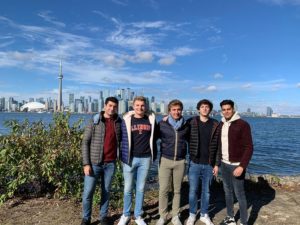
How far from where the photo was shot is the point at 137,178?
6008 mm

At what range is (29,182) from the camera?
7.49 m

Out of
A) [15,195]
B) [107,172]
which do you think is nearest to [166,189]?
[107,172]

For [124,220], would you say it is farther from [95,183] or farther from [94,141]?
[94,141]

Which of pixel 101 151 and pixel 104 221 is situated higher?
pixel 101 151

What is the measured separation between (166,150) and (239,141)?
4.25 ft

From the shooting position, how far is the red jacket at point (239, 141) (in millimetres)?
5781

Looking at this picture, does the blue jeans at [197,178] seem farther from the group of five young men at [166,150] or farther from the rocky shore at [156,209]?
the rocky shore at [156,209]

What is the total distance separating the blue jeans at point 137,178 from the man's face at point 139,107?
0.81 meters

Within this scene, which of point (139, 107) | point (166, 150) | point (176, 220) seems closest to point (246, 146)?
point (166, 150)

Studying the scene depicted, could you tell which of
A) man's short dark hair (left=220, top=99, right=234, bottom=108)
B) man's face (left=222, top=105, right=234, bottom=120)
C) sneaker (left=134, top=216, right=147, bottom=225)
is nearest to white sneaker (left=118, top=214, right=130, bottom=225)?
sneaker (left=134, top=216, right=147, bottom=225)

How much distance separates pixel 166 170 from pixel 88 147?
145 cm

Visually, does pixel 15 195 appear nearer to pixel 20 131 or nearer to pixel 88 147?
pixel 20 131

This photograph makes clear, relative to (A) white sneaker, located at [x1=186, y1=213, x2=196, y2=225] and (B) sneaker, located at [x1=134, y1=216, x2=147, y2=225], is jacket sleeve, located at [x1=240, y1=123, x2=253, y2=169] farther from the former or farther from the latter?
(B) sneaker, located at [x1=134, y1=216, x2=147, y2=225]

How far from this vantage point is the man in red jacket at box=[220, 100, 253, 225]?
576cm
